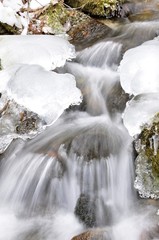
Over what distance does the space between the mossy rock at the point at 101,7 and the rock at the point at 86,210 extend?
4755 mm

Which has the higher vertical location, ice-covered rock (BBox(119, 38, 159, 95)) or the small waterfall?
ice-covered rock (BBox(119, 38, 159, 95))

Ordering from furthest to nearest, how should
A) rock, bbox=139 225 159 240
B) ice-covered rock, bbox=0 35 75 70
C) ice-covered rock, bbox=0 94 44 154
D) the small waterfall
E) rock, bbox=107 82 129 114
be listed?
the small waterfall
ice-covered rock, bbox=0 35 75 70
rock, bbox=107 82 129 114
ice-covered rock, bbox=0 94 44 154
rock, bbox=139 225 159 240

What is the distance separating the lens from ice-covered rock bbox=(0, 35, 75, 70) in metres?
5.62

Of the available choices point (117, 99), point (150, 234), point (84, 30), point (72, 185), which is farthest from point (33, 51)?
point (150, 234)

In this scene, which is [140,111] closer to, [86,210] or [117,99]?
[117,99]

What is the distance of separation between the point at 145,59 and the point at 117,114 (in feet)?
2.78

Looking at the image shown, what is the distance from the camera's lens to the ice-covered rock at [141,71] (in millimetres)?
4781

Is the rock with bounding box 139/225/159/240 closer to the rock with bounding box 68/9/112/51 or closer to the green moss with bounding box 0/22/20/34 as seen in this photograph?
the rock with bounding box 68/9/112/51

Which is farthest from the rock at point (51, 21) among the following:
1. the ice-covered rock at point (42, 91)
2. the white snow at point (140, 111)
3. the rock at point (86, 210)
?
the rock at point (86, 210)

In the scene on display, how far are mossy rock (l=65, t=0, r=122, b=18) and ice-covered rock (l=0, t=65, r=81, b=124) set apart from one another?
300 cm

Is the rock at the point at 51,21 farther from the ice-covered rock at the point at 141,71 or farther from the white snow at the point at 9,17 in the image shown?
the ice-covered rock at the point at 141,71

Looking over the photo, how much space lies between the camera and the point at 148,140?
159 inches

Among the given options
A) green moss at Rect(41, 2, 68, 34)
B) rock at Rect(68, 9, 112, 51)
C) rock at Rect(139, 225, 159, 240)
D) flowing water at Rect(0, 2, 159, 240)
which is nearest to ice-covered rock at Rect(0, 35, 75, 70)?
rock at Rect(68, 9, 112, 51)

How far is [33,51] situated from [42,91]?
1.10 metres
